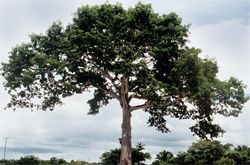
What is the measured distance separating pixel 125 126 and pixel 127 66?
665 centimetres

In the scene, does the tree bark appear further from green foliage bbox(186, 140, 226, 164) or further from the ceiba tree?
green foliage bbox(186, 140, 226, 164)

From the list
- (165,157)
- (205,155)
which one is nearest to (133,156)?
(165,157)

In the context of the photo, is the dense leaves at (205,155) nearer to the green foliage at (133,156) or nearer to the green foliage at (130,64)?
the green foliage at (133,156)

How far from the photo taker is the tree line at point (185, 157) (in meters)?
44.5

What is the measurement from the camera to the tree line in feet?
146

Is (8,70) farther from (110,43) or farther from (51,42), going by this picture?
(110,43)

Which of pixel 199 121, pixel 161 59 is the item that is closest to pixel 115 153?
pixel 199 121

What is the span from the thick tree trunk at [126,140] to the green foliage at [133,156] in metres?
7.12

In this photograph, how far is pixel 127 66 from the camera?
111ft

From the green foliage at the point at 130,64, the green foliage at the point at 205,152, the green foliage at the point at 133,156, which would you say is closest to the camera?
the green foliage at the point at 130,64

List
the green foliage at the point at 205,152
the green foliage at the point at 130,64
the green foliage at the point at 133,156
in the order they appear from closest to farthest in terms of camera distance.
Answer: the green foliage at the point at 130,64
the green foliage at the point at 133,156
the green foliage at the point at 205,152

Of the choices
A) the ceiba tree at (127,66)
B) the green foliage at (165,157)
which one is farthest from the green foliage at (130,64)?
the green foliage at (165,157)

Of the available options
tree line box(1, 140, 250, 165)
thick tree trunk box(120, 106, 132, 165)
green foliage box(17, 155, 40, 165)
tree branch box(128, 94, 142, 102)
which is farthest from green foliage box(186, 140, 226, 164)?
green foliage box(17, 155, 40, 165)

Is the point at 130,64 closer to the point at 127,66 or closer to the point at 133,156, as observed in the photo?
the point at 127,66
